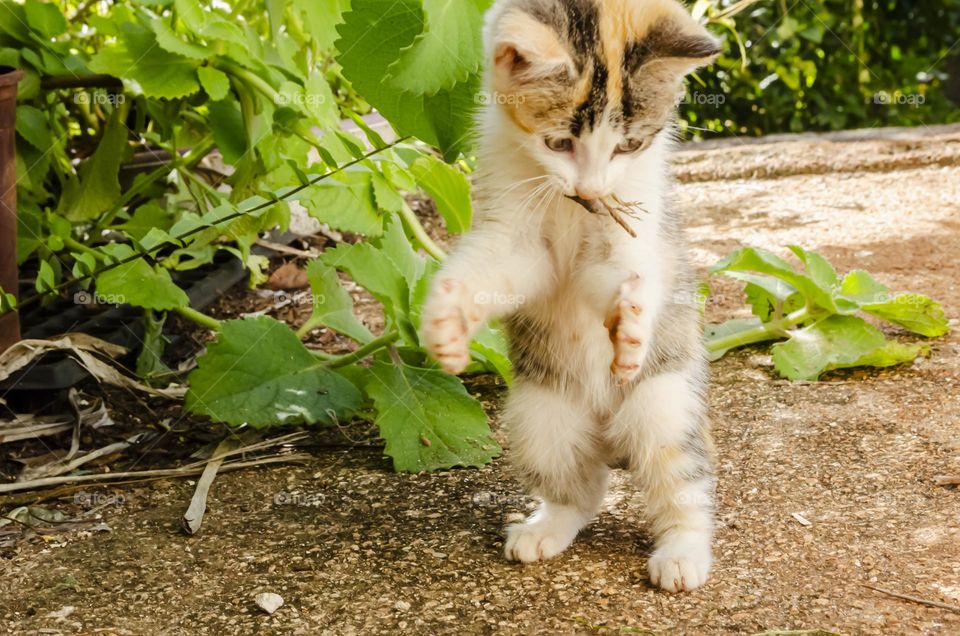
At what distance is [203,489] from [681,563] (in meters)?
1.26

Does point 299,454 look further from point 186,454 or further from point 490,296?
point 490,296

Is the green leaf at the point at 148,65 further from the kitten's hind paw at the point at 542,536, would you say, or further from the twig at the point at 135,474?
the kitten's hind paw at the point at 542,536

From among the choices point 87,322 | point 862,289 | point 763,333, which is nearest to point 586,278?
point 763,333

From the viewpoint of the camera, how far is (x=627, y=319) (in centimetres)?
223

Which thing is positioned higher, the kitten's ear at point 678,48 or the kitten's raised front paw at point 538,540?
the kitten's ear at point 678,48

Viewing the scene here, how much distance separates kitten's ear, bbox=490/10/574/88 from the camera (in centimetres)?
213

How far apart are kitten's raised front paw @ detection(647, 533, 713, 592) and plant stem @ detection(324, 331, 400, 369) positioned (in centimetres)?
110

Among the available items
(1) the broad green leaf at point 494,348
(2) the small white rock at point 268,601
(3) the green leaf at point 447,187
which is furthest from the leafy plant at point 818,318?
(2) the small white rock at point 268,601

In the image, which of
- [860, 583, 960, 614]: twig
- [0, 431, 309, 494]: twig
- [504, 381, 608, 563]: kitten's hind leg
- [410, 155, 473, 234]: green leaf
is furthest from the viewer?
[410, 155, 473, 234]: green leaf

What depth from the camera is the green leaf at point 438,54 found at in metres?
2.47

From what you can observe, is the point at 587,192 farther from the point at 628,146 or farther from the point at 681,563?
the point at 681,563

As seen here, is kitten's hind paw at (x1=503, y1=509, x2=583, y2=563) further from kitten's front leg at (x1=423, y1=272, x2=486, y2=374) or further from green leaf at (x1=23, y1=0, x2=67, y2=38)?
green leaf at (x1=23, y1=0, x2=67, y2=38)

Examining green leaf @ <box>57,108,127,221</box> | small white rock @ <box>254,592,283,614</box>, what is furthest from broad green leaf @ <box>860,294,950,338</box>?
green leaf @ <box>57,108,127,221</box>

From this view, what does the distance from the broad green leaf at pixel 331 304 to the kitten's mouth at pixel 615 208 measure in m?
1.10
